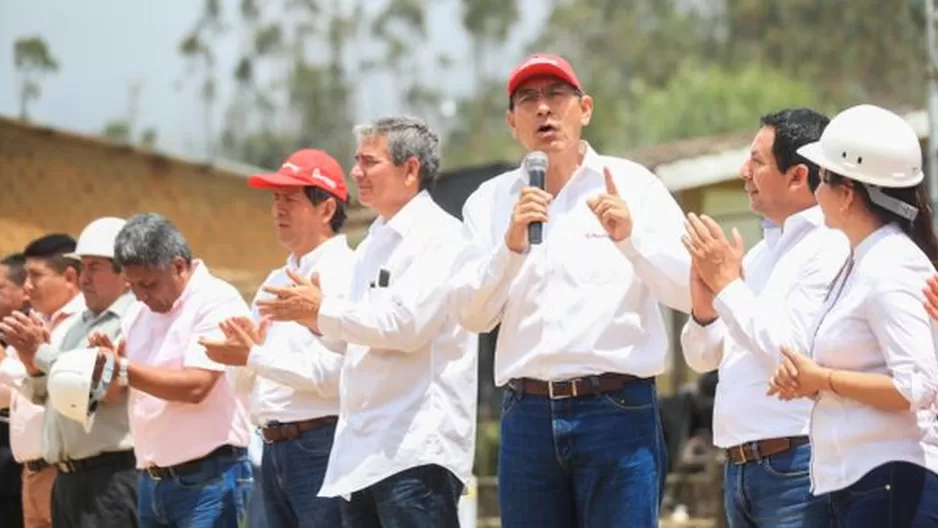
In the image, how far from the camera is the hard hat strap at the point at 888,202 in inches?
223

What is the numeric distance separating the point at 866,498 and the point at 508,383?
1.46 meters

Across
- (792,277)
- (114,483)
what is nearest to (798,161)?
(792,277)

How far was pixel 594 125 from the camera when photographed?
66688 mm

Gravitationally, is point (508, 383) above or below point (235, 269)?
below

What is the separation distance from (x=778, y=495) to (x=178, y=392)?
3.08 meters

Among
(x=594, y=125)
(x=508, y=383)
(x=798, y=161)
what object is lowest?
(x=508, y=383)

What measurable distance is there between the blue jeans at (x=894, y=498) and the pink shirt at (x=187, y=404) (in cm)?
349

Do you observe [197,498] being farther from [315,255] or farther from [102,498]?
[315,255]

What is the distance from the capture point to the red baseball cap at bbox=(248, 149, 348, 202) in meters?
7.94

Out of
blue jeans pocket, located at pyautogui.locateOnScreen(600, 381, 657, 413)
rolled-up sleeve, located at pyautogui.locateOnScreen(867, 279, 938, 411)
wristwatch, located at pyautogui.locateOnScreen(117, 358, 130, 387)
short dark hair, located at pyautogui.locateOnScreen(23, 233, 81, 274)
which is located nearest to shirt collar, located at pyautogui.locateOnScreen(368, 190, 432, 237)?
blue jeans pocket, located at pyautogui.locateOnScreen(600, 381, 657, 413)

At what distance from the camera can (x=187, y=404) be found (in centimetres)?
834

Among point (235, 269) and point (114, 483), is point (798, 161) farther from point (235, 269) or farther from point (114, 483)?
point (235, 269)

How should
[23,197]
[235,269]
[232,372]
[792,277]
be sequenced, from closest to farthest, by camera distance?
[792,277], [232,372], [23,197], [235,269]

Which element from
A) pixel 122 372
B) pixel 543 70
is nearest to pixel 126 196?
pixel 122 372
